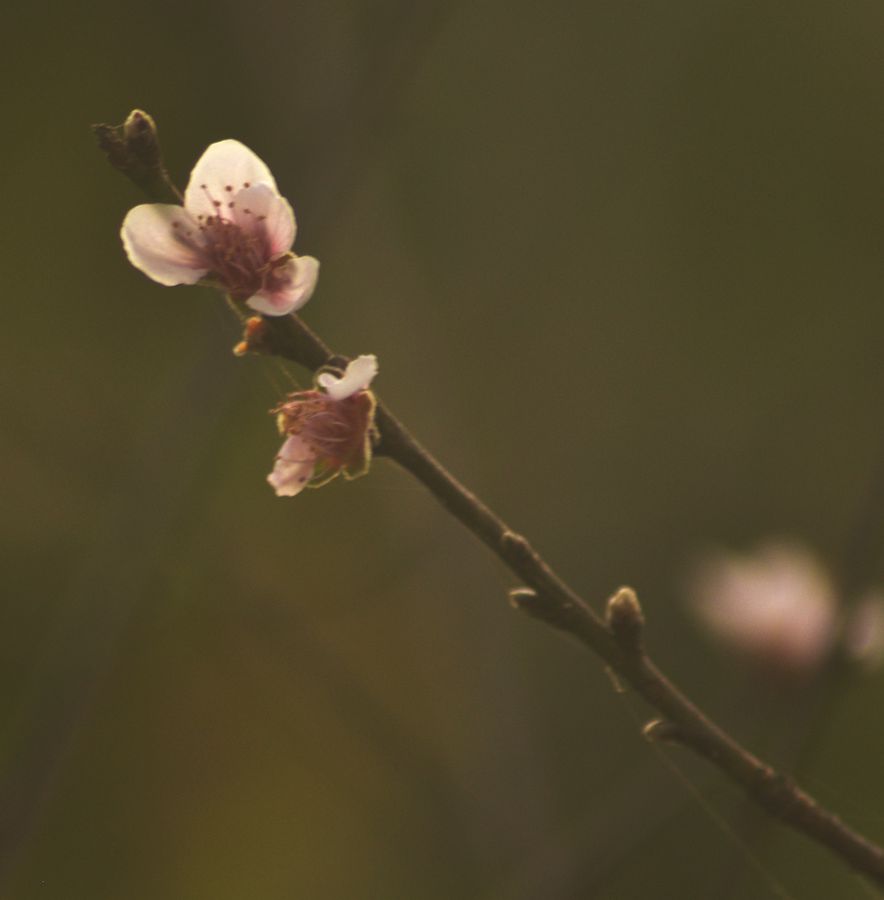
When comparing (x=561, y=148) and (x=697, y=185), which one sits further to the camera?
(x=697, y=185)

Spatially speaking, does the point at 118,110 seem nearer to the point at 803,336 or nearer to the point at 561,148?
the point at 561,148

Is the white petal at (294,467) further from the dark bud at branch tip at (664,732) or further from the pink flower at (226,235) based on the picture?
the dark bud at branch tip at (664,732)

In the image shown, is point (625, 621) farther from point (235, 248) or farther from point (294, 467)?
point (235, 248)

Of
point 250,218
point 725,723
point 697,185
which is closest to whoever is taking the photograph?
point 250,218

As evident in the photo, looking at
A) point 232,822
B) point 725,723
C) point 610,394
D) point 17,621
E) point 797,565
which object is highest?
point 797,565

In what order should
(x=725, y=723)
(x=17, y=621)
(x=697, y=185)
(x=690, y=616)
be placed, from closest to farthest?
(x=725, y=723), (x=17, y=621), (x=690, y=616), (x=697, y=185)

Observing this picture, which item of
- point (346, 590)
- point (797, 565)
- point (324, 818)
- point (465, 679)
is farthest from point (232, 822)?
point (797, 565)

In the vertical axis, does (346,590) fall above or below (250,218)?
below
